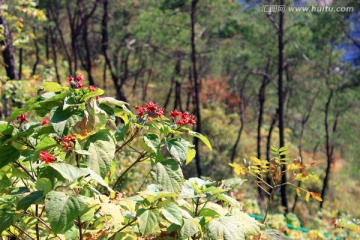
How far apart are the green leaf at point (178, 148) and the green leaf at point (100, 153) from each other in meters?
0.23

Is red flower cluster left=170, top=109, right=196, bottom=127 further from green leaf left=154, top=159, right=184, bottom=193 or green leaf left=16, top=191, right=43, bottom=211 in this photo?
green leaf left=16, top=191, right=43, bottom=211

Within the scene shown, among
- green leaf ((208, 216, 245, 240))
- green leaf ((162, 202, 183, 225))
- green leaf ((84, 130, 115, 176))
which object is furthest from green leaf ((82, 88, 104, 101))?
green leaf ((208, 216, 245, 240))

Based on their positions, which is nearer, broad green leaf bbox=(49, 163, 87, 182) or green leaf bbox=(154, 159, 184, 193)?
Answer: broad green leaf bbox=(49, 163, 87, 182)

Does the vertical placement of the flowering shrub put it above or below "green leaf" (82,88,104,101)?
below

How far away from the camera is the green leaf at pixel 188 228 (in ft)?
5.03

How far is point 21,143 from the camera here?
1659 mm

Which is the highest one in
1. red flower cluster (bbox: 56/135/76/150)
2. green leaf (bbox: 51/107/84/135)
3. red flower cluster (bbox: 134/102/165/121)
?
green leaf (bbox: 51/107/84/135)

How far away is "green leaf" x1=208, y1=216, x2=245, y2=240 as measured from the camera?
1.54m

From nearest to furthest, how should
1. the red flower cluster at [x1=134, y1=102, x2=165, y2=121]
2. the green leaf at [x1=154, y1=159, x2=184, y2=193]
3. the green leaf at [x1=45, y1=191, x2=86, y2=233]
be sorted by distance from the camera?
the green leaf at [x1=45, y1=191, x2=86, y2=233], the green leaf at [x1=154, y1=159, x2=184, y2=193], the red flower cluster at [x1=134, y1=102, x2=165, y2=121]

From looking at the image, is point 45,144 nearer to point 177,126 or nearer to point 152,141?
point 152,141

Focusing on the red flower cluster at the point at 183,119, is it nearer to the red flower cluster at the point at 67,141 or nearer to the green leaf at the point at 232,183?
the green leaf at the point at 232,183

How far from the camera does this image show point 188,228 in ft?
5.09

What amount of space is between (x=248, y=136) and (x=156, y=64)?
29.4ft

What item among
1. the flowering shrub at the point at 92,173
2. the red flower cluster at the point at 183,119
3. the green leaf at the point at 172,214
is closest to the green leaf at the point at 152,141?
the flowering shrub at the point at 92,173
